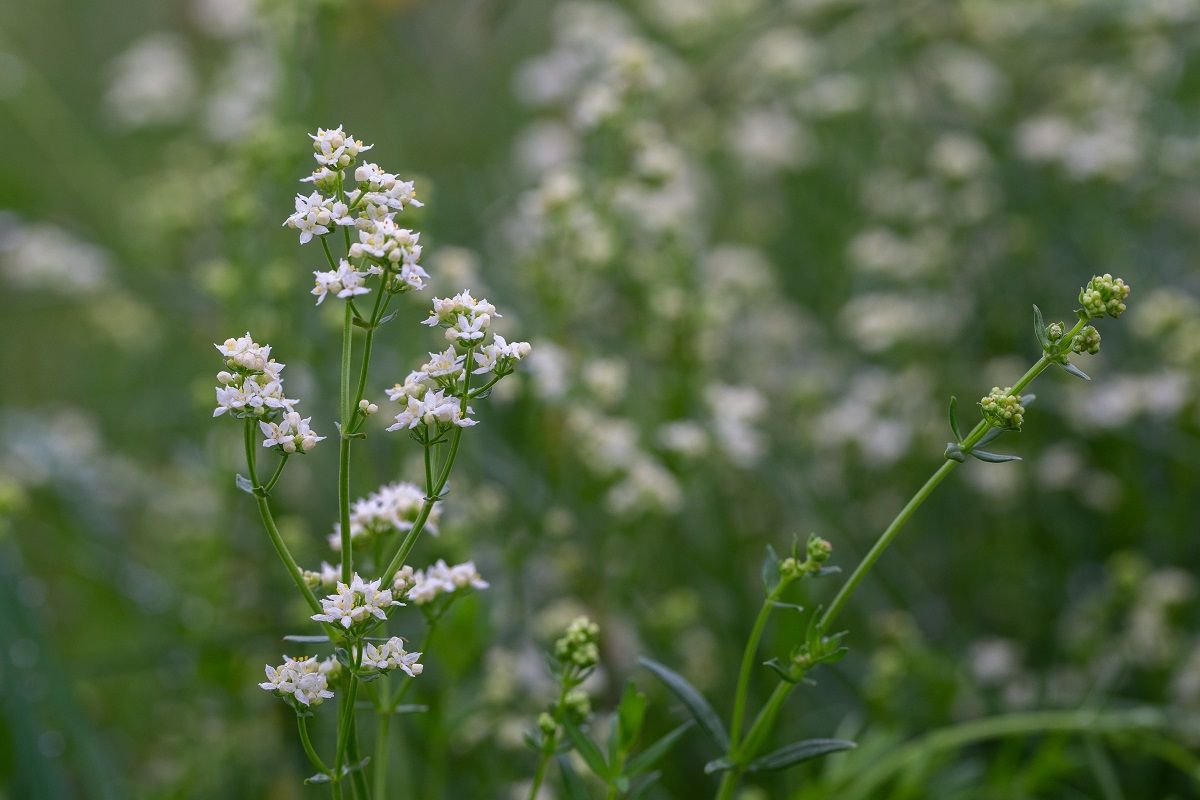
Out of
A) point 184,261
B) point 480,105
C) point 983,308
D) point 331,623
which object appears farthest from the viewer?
point 480,105

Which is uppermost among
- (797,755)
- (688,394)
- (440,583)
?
(688,394)

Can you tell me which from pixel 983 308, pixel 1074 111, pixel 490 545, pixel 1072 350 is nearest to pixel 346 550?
pixel 1072 350

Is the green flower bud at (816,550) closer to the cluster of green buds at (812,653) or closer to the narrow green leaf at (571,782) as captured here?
the cluster of green buds at (812,653)

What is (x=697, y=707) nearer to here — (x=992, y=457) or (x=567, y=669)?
(x=567, y=669)

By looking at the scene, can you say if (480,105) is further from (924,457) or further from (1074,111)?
(924,457)

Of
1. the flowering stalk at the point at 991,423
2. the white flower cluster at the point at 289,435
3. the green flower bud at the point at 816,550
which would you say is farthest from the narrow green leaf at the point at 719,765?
the white flower cluster at the point at 289,435

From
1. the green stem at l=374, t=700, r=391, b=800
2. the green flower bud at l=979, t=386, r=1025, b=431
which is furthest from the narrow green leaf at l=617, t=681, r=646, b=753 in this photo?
the green flower bud at l=979, t=386, r=1025, b=431

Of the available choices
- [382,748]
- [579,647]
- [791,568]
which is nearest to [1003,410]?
[791,568]
